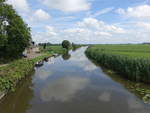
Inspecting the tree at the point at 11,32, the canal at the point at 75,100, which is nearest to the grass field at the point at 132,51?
the canal at the point at 75,100

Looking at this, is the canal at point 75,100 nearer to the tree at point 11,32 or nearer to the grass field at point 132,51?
the grass field at point 132,51

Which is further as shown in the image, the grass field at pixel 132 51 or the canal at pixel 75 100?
the grass field at pixel 132 51

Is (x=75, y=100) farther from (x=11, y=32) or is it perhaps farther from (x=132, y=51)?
(x=132, y=51)

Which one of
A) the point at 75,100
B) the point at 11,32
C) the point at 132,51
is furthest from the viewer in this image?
the point at 132,51

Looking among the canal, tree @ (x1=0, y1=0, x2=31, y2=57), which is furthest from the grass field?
tree @ (x1=0, y1=0, x2=31, y2=57)

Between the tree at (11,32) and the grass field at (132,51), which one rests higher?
the tree at (11,32)

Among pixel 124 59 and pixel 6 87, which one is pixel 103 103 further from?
pixel 124 59

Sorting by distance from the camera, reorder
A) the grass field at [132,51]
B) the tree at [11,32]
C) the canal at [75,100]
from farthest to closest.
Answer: the tree at [11,32] → the grass field at [132,51] → the canal at [75,100]

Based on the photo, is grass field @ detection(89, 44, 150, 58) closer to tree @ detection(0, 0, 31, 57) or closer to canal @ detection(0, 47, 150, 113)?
canal @ detection(0, 47, 150, 113)

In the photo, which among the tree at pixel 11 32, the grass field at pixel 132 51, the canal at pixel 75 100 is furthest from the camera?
the tree at pixel 11 32

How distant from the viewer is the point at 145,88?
1606 cm

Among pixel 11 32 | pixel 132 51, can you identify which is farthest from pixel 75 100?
pixel 132 51

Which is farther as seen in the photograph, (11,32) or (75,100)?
(11,32)

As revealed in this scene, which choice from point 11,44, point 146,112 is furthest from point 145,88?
point 11,44
